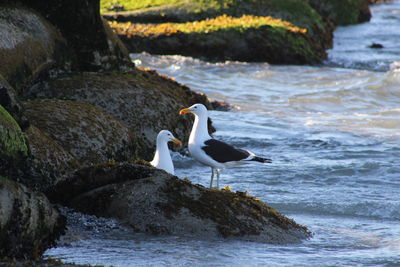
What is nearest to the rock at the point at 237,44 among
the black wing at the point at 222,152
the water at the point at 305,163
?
the water at the point at 305,163

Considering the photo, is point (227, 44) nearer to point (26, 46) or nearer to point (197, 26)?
point (197, 26)

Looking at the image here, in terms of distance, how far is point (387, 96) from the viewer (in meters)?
23.7

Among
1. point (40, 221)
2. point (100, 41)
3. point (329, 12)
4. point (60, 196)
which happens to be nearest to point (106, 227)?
point (60, 196)

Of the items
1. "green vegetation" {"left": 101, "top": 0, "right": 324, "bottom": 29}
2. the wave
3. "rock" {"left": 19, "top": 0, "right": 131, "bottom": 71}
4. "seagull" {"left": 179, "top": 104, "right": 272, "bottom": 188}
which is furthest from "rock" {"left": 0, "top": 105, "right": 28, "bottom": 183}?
"green vegetation" {"left": 101, "top": 0, "right": 324, "bottom": 29}

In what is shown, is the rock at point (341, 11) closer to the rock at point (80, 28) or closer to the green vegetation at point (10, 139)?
the rock at point (80, 28)

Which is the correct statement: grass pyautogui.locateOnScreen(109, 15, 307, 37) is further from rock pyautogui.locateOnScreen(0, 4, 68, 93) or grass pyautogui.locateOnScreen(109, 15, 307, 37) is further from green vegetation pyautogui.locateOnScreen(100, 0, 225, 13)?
rock pyautogui.locateOnScreen(0, 4, 68, 93)

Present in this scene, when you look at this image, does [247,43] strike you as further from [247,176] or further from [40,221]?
[40,221]

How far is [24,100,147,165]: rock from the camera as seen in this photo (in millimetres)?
11430

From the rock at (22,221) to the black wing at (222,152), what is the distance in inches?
205

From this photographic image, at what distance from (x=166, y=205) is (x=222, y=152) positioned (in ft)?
13.0

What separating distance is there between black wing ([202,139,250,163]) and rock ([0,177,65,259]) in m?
5.20

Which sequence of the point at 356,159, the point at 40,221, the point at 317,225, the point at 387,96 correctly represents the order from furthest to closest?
the point at 387,96, the point at 356,159, the point at 317,225, the point at 40,221

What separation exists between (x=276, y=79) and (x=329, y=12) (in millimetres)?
18633

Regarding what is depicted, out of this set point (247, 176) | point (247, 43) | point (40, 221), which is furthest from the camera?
point (247, 43)
